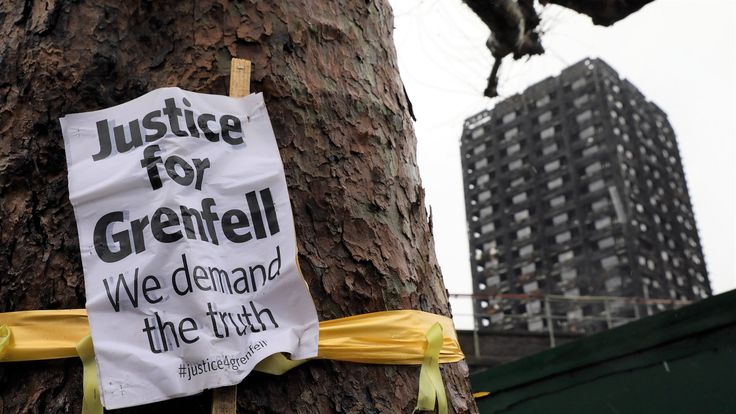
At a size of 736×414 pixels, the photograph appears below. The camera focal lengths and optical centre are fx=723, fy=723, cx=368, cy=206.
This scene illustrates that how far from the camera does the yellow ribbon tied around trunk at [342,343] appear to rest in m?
1.62

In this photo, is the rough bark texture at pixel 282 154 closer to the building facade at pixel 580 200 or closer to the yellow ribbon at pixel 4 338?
the yellow ribbon at pixel 4 338

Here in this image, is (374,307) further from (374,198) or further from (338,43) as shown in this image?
(338,43)

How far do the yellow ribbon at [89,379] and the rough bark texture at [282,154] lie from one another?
0.04 metres

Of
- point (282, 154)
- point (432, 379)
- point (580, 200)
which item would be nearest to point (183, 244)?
point (282, 154)

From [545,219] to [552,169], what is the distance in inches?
68.8

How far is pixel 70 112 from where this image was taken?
185cm

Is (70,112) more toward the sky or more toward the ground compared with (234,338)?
more toward the sky

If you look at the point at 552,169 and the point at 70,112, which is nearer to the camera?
the point at 70,112

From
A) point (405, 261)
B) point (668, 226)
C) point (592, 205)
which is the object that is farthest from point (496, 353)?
point (668, 226)

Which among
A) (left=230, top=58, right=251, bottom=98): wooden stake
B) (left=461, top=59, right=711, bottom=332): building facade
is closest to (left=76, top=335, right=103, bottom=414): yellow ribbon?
(left=230, top=58, right=251, bottom=98): wooden stake

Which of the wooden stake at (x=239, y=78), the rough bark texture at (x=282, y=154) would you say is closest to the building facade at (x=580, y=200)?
the rough bark texture at (x=282, y=154)

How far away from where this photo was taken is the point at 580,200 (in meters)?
23.7

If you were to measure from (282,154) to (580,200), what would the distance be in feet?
75.3

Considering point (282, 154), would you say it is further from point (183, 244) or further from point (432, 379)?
point (432, 379)
